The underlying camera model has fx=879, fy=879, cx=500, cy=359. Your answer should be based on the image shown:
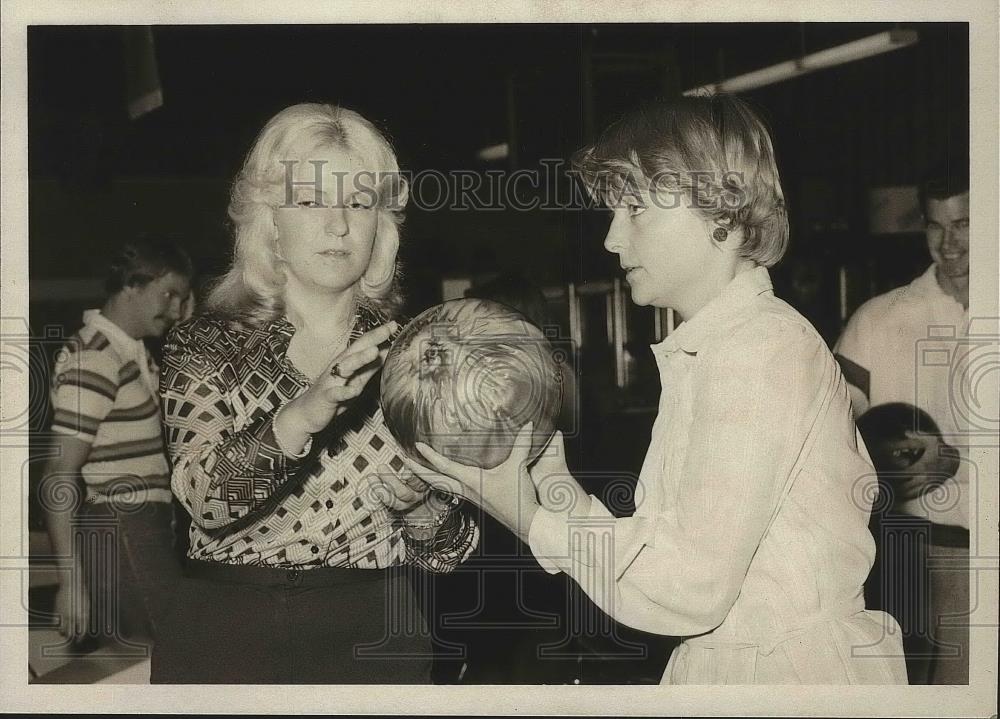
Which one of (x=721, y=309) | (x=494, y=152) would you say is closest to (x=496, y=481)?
(x=721, y=309)

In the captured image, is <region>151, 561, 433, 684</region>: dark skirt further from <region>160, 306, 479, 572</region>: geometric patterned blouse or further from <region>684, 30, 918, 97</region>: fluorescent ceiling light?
<region>684, 30, 918, 97</region>: fluorescent ceiling light

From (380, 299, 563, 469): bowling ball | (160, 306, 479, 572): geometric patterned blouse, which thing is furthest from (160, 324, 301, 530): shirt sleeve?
(380, 299, 563, 469): bowling ball

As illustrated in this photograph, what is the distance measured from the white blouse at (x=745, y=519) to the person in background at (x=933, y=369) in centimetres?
11

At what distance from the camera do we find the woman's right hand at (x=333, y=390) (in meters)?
2.20

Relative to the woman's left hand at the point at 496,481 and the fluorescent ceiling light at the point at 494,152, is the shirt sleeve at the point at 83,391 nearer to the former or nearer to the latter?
the woman's left hand at the point at 496,481

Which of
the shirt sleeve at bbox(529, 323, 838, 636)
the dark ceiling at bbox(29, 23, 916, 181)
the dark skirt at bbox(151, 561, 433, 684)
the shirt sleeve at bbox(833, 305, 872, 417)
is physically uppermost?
the dark ceiling at bbox(29, 23, 916, 181)

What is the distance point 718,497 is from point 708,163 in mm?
835

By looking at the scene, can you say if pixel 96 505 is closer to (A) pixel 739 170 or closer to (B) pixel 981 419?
(A) pixel 739 170

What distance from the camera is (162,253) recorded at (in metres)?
2.26

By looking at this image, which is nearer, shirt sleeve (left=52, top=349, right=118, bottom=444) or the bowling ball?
the bowling ball

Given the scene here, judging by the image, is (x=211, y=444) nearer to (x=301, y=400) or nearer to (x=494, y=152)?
(x=301, y=400)

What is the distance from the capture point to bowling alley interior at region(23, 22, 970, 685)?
7.35 feet

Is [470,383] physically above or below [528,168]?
below

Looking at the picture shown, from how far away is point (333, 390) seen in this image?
221 centimetres
